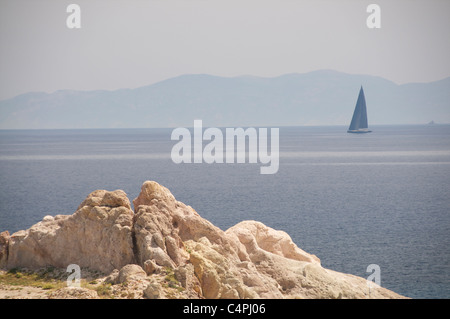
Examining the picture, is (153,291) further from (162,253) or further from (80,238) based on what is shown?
(80,238)

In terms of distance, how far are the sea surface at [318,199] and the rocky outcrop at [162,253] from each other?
1327 centimetres

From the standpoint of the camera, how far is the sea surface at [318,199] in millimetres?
42875

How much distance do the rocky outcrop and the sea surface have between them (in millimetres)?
13265

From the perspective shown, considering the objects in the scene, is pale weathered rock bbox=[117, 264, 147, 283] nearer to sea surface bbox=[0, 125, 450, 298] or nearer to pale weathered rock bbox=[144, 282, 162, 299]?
pale weathered rock bbox=[144, 282, 162, 299]

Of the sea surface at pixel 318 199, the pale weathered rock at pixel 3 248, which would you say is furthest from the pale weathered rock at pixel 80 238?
the sea surface at pixel 318 199

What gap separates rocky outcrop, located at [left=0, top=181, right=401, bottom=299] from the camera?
22.2 meters

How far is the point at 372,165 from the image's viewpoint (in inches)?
4648

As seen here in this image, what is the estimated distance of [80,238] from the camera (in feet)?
78.5

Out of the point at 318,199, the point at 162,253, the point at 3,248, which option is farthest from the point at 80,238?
the point at 318,199

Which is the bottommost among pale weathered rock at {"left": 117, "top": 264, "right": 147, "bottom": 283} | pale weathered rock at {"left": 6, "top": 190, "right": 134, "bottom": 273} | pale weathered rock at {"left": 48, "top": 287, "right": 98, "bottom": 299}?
pale weathered rock at {"left": 48, "top": 287, "right": 98, "bottom": 299}

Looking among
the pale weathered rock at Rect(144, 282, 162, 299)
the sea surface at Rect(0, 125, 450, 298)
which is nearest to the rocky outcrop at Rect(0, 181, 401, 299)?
the pale weathered rock at Rect(144, 282, 162, 299)

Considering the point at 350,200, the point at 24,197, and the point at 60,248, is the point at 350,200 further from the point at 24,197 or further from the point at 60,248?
the point at 60,248

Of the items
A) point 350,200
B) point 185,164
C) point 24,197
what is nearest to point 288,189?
point 350,200
